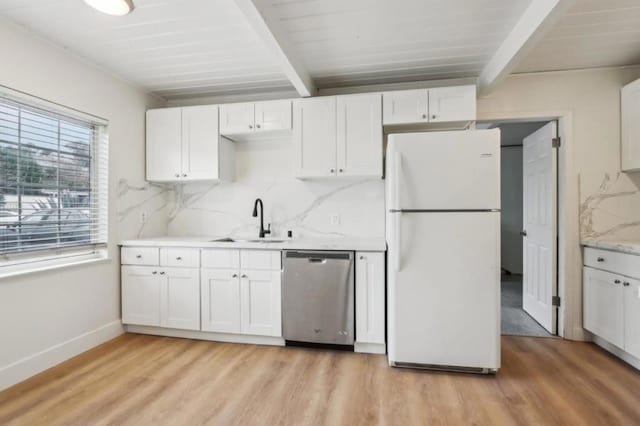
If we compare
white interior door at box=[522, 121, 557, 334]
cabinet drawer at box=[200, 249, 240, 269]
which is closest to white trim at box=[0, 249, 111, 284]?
cabinet drawer at box=[200, 249, 240, 269]

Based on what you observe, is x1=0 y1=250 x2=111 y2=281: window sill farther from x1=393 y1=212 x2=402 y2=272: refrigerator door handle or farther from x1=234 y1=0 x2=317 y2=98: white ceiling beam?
x1=393 y1=212 x2=402 y2=272: refrigerator door handle

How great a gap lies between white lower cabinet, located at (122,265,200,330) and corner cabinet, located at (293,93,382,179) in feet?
4.58

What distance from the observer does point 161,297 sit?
280 cm

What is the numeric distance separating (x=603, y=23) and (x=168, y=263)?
3.73 meters

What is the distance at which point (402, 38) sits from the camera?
220cm

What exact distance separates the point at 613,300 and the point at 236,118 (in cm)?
348

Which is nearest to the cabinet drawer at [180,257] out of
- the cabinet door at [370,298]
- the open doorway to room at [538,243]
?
the cabinet door at [370,298]

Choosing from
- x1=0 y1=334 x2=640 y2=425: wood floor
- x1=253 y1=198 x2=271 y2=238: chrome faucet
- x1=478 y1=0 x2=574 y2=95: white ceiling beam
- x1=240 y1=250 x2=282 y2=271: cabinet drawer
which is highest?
x1=478 y1=0 x2=574 y2=95: white ceiling beam

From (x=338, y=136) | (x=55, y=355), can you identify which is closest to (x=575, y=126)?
(x=338, y=136)

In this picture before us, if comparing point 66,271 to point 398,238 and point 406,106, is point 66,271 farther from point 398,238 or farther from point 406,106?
point 406,106

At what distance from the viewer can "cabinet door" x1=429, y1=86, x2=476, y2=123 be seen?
255 centimetres

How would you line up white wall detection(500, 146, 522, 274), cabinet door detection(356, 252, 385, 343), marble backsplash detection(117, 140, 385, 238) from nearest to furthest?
cabinet door detection(356, 252, 385, 343), marble backsplash detection(117, 140, 385, 238), white wall detection(500, 146, 522, 274)

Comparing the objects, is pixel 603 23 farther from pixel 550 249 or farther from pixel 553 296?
pixel 553 296

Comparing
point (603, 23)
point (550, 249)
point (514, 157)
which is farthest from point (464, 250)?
point (514, 157)
